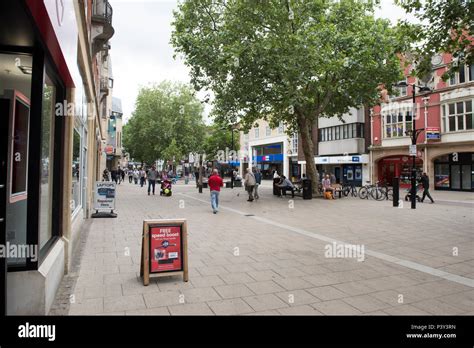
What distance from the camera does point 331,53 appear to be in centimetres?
1631

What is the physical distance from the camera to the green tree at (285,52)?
16.2m

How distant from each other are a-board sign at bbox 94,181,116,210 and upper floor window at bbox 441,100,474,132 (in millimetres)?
25379

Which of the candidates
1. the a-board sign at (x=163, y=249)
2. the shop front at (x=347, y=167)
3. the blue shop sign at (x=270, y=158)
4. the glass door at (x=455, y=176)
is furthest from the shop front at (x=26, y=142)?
the blue shop sign at (x=270, y=158)

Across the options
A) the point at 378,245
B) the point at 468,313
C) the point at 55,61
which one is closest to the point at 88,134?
the point at 55,61

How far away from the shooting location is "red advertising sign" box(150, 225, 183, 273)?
477cm

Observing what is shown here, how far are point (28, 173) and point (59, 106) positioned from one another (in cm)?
187

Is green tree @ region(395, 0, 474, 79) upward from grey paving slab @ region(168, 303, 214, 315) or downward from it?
upward

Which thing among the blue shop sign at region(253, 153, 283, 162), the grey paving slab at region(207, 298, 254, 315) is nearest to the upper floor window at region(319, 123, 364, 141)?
the blue shop sign at region(253, 153, 283, 162)

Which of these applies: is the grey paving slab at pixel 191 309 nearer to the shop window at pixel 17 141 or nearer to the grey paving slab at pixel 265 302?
the grey paving slab at pixel 265 302

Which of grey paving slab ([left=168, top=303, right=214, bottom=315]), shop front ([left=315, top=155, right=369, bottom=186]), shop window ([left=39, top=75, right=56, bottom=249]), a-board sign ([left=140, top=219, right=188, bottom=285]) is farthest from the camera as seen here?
shop front ([left=315, top=155, right=369, bottom=186])

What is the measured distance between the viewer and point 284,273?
5.39 metres

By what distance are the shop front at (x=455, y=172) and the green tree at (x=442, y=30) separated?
20121 mm

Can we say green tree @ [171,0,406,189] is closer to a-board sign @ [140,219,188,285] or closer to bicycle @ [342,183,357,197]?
bicycle @ [342,183,357,197]
